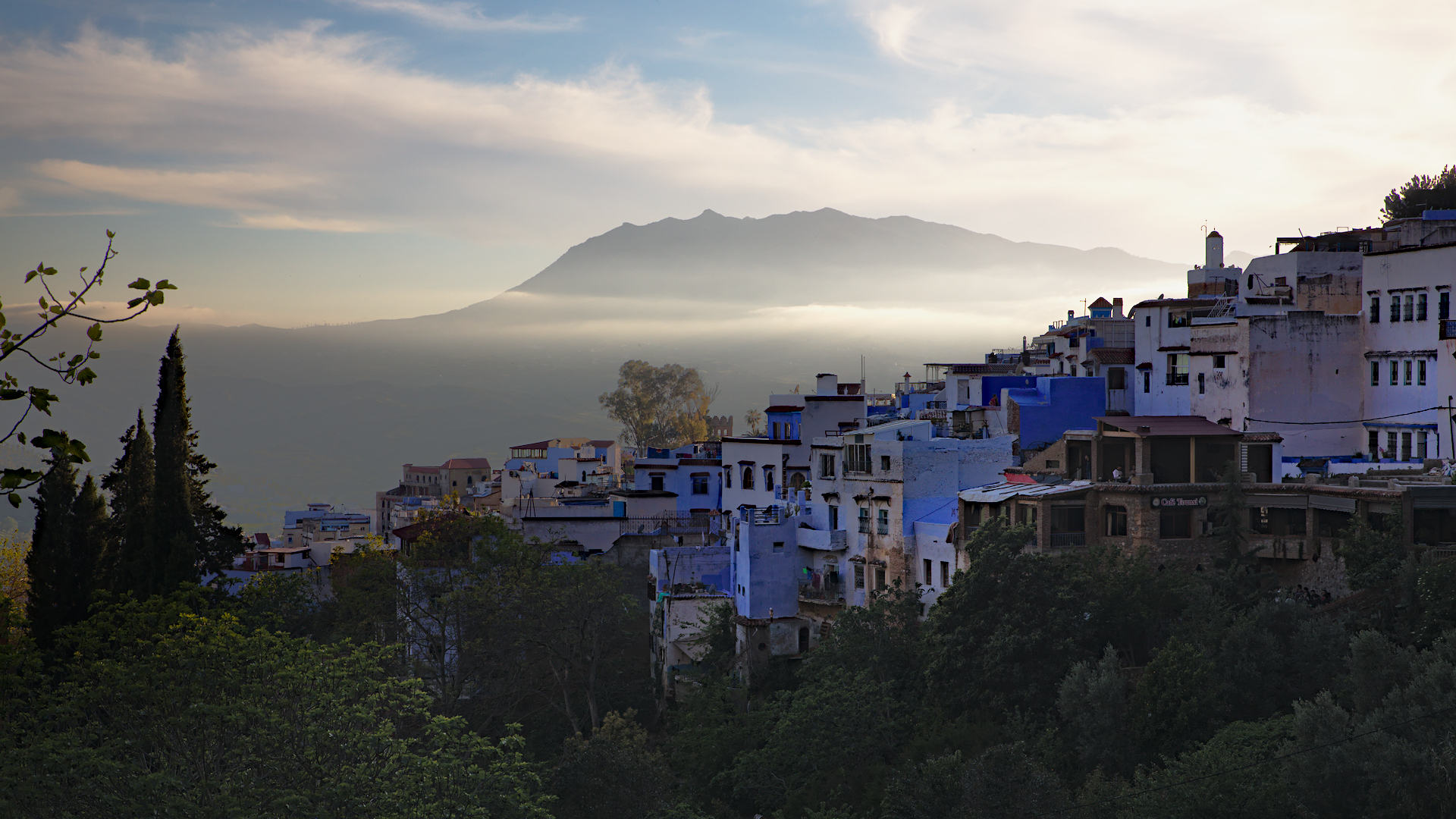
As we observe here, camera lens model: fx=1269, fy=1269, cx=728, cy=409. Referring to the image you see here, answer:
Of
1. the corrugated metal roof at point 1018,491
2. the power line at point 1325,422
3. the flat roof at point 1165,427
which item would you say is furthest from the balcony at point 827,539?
the power line at point 1325,422

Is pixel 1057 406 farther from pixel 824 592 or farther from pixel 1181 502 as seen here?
pixel 1181 502

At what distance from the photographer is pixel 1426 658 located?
99.6 ft

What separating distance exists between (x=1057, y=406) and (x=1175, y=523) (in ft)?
43.0

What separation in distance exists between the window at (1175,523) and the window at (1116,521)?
1073mm

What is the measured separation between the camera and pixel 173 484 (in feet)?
148

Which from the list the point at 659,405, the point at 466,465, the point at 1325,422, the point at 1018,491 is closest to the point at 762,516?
the point at 1018,491

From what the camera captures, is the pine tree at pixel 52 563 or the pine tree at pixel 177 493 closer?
the pine tree at pixel 52 563

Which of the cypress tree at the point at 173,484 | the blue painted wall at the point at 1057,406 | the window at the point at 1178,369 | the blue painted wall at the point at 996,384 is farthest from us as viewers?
the blue painted wall at the point at 996,384

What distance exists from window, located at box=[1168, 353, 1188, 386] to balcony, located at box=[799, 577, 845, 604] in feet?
53.4

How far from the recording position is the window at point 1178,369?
5184cm

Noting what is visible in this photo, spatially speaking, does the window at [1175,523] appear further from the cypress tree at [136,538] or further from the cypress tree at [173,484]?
the cypress tree at [136,538]

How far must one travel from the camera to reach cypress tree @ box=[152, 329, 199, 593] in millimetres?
44062

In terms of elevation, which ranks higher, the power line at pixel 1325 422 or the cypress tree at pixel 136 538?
the power line at pixel 1325 422

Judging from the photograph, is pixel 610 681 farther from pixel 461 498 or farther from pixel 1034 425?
pixel 461 498
